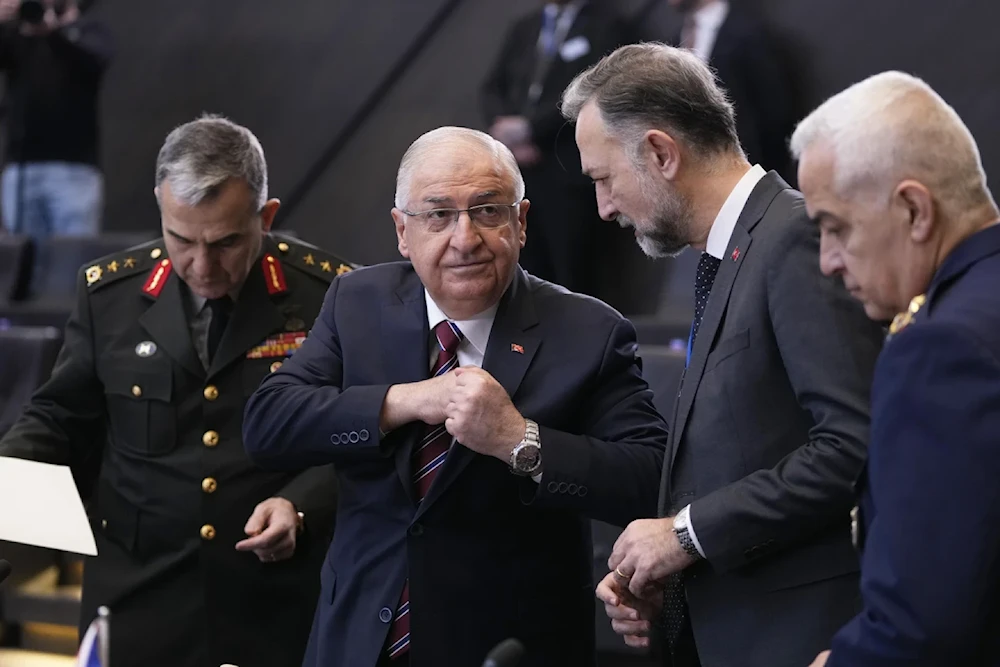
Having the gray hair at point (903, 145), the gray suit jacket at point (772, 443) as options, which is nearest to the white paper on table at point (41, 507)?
the gray suit jacket at point (772, 443)

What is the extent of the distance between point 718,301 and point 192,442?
1.23m

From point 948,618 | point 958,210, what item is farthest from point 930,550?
point 958,210

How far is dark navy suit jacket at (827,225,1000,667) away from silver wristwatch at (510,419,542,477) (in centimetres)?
70

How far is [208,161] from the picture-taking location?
2525mm

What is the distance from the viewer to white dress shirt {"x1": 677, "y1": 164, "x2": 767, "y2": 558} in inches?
75.3

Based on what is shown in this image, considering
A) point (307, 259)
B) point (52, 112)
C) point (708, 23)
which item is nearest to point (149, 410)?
point (307, 259)

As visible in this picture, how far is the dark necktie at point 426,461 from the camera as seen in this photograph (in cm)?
206

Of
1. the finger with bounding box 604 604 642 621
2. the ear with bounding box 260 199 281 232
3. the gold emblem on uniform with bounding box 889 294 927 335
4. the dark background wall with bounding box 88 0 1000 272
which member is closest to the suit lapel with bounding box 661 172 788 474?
the finger with bounding box 604 604 642 621

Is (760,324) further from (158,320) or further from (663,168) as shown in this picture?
(158,320)

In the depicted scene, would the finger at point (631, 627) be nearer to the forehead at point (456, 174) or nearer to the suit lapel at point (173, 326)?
the forehead at point (456, 174)

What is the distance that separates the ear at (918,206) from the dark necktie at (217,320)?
5.31ft

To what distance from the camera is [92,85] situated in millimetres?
6020

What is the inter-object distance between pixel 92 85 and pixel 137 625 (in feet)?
13.2

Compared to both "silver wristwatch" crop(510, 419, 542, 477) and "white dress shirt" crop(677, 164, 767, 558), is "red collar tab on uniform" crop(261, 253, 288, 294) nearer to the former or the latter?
"silver wristwatch" crop(510, 419, 542, 477)
